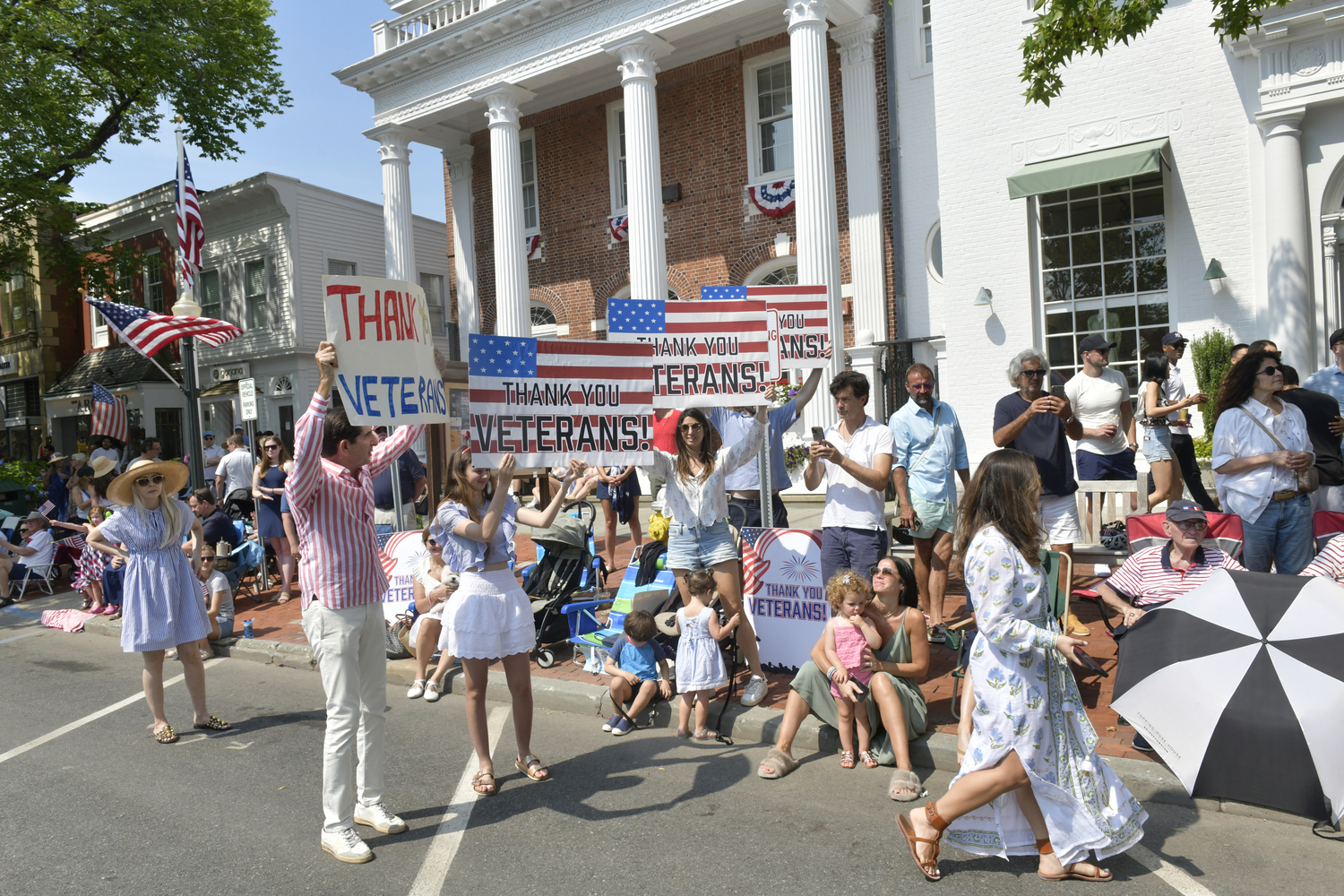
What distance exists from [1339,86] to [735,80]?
10.2m

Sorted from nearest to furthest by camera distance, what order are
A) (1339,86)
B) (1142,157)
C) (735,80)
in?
(1339,86) < (1142,157) < (735,80)

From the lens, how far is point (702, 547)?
224 inches

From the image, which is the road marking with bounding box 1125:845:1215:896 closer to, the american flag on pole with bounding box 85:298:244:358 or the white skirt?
the white skirt

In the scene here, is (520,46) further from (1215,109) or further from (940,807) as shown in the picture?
(940,807)

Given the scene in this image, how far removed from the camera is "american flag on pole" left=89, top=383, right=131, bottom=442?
18.2m

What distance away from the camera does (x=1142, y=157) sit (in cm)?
1068

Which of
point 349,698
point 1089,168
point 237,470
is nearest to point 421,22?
point 237,470

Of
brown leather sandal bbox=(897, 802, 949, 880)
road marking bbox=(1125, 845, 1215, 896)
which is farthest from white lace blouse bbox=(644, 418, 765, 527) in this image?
road marking bbox=(1125, 845, 1215, 896)

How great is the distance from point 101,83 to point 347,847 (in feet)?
73.0

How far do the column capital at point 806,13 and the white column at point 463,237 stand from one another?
377 inches

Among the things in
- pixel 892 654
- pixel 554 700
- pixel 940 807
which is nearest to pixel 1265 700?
pixel 940 807

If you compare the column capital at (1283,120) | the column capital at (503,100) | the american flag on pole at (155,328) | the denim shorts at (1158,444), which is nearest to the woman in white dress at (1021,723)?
the denim shorts at (1158,444)

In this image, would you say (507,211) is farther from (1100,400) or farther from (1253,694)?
(1253,694)

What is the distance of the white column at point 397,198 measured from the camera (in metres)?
19.3
